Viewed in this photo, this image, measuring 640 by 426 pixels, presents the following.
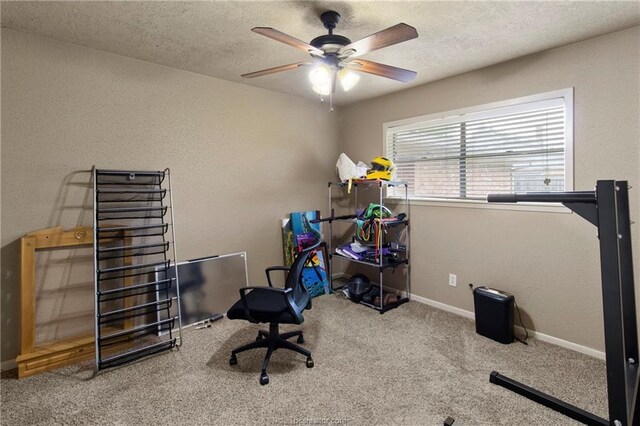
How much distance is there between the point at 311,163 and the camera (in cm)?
428

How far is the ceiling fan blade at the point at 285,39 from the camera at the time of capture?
1.67m

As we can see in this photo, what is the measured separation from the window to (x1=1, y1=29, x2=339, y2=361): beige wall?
4.12 ft

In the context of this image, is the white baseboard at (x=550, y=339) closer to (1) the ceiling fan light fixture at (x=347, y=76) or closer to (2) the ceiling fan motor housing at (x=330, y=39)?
(1) the ceiling fan light fixture at (x=347, y=76)

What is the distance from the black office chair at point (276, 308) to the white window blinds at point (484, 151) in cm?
195

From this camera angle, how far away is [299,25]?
224 centimetres

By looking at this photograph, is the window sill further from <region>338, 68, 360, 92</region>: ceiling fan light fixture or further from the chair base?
the chair base

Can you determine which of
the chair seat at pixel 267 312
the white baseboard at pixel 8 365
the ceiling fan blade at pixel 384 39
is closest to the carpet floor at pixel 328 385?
the white baseboard at pixel 8 365

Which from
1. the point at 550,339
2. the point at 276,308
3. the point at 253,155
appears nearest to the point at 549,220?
the point at 550,339

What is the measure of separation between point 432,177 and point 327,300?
1893 millimetres

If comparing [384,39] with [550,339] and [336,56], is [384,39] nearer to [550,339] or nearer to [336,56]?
[336,56]

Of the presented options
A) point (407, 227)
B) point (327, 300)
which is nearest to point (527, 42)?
point (407, 227)

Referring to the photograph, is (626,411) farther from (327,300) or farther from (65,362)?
(65,362)

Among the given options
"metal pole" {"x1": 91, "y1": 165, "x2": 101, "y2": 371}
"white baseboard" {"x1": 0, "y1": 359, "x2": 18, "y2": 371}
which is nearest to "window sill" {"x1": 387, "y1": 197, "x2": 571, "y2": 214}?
"metal pole" {"x1": 91, "y1": 165, "x2": 101, "y2": 371}

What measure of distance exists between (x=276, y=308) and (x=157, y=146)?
1.92m
